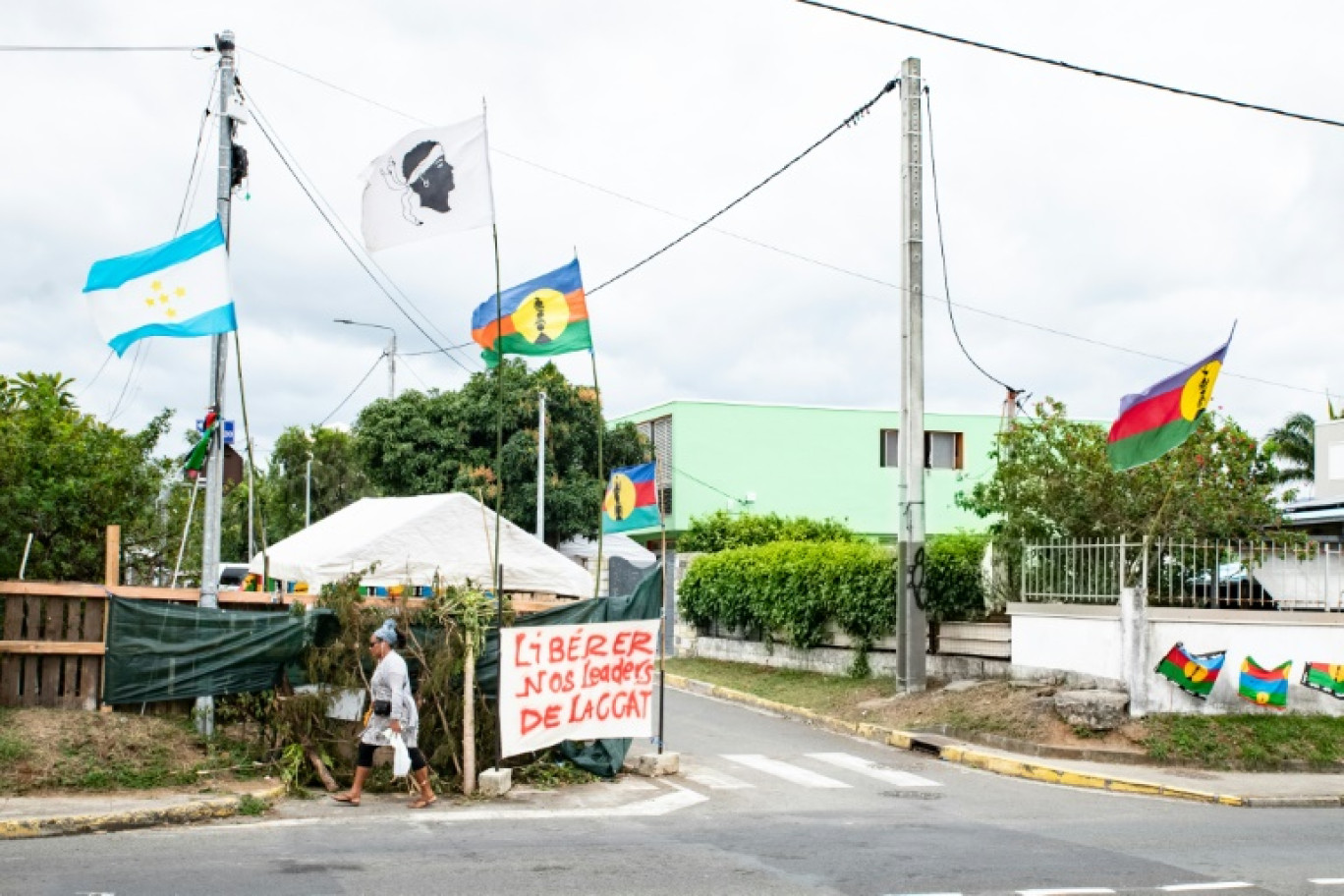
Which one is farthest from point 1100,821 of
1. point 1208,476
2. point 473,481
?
point 473,481

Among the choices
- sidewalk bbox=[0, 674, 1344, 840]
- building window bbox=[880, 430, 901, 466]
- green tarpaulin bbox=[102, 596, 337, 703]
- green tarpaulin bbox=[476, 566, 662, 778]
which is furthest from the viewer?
building window bbox=[880, 430, 901, 466]

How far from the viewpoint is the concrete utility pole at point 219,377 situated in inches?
519

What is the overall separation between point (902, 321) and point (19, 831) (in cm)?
1360

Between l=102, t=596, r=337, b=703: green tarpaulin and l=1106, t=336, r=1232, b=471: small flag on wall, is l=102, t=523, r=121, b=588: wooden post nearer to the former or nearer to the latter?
l=102, t=596, r=337, b=703: green tarpaulin

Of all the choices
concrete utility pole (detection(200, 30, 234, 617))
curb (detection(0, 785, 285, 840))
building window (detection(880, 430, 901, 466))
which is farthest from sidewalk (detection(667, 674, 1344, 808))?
building window (detection(880, 430, 901, 466))

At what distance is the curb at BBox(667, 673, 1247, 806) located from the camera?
13.7 m

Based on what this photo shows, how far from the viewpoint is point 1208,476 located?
1873 centimetres

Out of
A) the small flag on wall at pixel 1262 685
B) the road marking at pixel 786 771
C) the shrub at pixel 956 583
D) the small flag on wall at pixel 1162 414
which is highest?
the small flag on wall at pixel 1162 414

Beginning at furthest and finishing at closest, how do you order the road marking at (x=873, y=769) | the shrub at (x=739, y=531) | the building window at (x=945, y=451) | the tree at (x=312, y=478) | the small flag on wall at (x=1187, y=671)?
the tree at (x=312, y=478)
the building window at (x=945, y=451)
the shrub at (x=739, y=531)
the small flag on wall at (x=1187, y=671)
the road marking at (x=873, y=769)

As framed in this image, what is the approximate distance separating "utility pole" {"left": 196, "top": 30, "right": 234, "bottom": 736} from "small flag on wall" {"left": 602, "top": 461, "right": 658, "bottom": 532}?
862cm

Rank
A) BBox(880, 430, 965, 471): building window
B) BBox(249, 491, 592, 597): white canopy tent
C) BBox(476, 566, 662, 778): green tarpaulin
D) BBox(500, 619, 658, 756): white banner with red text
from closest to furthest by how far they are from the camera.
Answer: BBox(500, 619, 658, 756): white banner with red text < BBox(476, 566, 662, 778): green tarpaulin < BBox(249, 491, 592, 597): white canopy tent < BBox(880, 430, 965, 471): building window

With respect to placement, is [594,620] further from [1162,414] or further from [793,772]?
[1162,414]

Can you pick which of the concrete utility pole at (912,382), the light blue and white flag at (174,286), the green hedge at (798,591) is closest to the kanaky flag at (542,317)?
the light blue and white flag at (174,286)

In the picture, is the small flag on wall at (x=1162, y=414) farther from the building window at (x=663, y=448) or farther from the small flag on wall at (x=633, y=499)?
the building window at (x=663, y=448)
